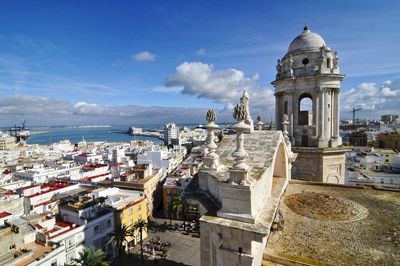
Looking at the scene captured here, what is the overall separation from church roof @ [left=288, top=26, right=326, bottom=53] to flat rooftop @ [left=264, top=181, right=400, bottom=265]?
1080 cm

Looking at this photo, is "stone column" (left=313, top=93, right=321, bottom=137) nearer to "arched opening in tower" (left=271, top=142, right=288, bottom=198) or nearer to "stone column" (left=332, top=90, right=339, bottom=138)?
"stone column" (left=332, top=90, right=339, bottom=138)

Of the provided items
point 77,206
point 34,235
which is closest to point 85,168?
point 77,206

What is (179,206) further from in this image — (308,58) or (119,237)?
(308,58)

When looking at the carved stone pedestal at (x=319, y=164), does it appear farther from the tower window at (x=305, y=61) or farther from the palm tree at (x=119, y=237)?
the palm tree at (x=119, y=237)

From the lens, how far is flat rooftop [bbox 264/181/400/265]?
6.28 meters

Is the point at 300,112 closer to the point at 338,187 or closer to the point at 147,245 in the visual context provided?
the point at 338,187

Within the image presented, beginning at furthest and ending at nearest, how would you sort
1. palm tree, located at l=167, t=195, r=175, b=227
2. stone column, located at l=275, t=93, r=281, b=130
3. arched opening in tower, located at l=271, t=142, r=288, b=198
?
palm tree, located at l=167, t=195, r=175, b=227 < stone column, located at l=275, t=93, r=281, b=130 < arched opening in tower, located at l=271, t=142, r=288, b=198

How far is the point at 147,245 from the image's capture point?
31.5 metres

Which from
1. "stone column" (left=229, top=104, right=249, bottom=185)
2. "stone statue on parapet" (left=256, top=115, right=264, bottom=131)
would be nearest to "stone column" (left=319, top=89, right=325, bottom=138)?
"stone statue on parapet" (left=256, top=115, right=264, bottom=131)

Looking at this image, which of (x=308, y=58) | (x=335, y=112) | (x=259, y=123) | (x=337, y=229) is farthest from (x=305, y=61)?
(x=337, y=229)

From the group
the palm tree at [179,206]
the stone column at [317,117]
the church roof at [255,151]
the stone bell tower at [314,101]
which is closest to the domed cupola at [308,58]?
the stone bell tower at [314,101]

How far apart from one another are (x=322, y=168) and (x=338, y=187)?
4.64 meters

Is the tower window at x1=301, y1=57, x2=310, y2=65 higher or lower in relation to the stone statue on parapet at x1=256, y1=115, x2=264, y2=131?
higher

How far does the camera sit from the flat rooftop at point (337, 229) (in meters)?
6.28
